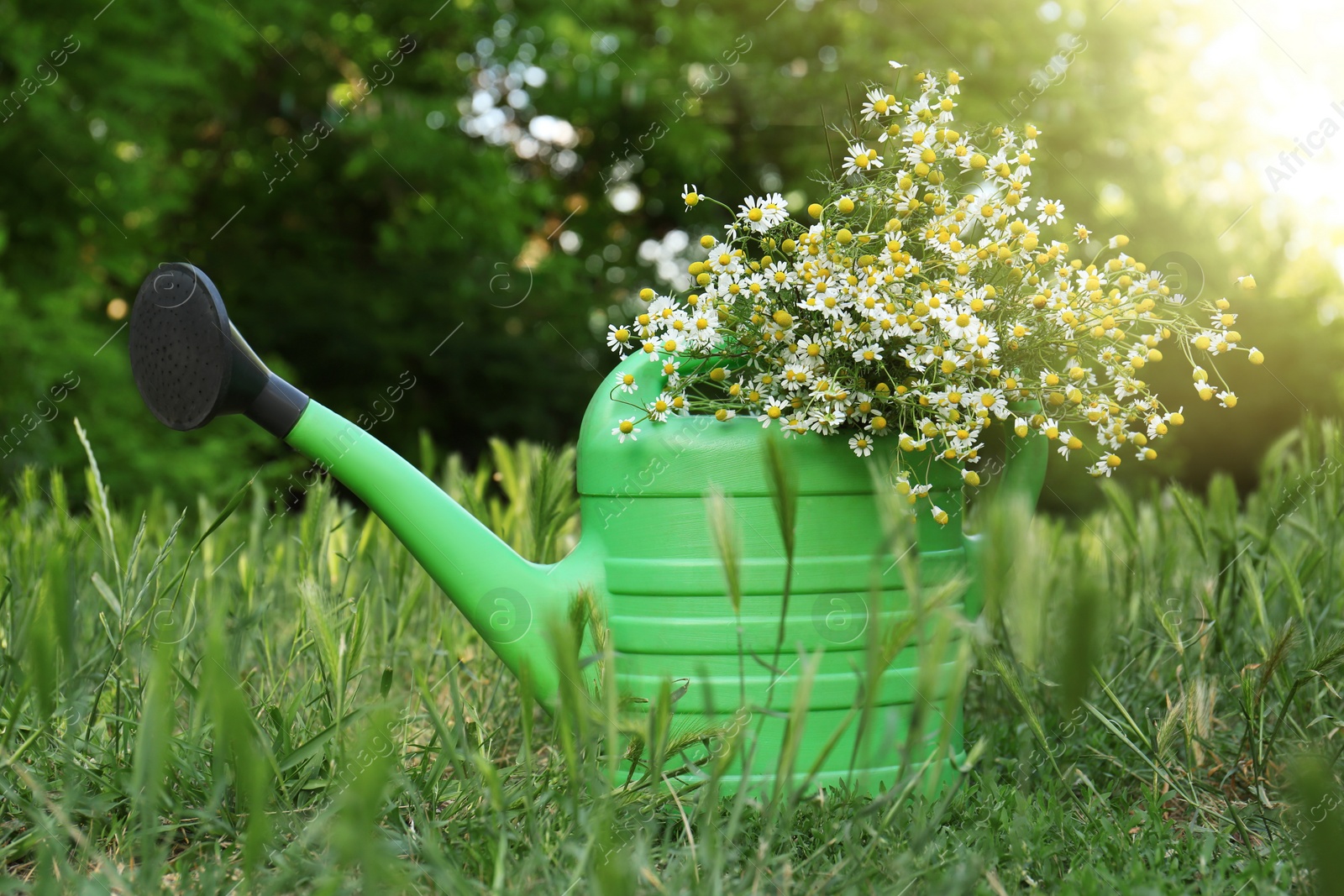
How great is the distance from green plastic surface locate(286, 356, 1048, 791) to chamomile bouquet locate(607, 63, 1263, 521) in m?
0.06

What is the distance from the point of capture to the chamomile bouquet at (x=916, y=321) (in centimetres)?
137

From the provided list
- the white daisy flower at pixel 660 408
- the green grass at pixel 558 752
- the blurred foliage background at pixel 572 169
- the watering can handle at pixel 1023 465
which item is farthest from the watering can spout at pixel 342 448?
the blurred foliage background at pixel 572 169

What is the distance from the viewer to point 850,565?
56.6 inches

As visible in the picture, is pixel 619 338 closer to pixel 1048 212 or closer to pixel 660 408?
pixel 660 408

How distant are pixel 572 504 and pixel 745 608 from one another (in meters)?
0.53

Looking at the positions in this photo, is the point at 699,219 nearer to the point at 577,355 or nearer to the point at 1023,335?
the point at 577,355

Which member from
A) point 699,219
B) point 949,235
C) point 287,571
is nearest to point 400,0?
point 699,219

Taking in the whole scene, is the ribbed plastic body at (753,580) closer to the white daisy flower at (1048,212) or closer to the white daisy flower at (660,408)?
the white daisy flower at (660,408)

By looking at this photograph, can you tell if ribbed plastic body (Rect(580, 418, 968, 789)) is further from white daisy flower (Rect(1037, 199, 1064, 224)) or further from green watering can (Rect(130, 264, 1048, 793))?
white daisy flower (Rect(1037, 199, 1064, 224))

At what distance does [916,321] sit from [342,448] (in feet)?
2.59

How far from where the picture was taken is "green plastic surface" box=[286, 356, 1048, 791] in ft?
4.68

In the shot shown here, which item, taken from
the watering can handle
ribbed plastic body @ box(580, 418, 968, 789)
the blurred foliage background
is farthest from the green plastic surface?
the blurred foliage background

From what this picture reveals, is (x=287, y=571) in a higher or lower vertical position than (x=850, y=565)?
lower

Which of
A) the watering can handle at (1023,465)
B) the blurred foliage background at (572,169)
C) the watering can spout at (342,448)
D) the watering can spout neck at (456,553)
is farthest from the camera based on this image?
the blurred foliage background at (572,169)
